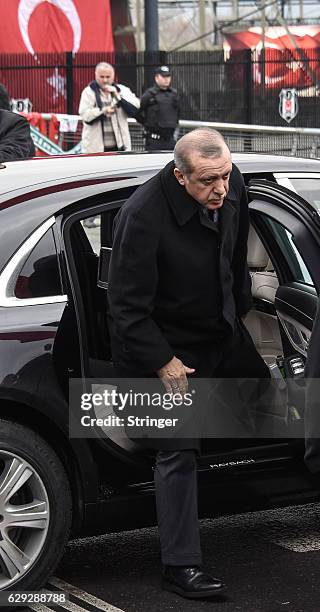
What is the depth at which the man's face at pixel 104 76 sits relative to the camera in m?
14.2

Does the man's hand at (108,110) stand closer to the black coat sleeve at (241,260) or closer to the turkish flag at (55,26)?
the turkish flag at (55,26)

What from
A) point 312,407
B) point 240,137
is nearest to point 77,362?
point 312,407

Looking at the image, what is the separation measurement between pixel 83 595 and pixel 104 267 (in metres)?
1.20

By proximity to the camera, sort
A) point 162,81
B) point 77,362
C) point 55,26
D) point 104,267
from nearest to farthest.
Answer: point 77,362, point 104,267, point 162,81, point 55,26

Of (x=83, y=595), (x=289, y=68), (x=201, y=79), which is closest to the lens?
(x=83, y=595)

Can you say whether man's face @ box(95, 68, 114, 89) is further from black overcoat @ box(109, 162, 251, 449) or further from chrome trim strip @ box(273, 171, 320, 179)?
black overcoat @ box(109, 162, 251, 449)

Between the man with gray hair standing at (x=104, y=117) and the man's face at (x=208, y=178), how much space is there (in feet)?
33.3

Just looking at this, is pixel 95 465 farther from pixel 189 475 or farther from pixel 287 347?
pixel 287 347

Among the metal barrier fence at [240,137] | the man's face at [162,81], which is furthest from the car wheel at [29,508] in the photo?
the metal barrier fence at [240,137]

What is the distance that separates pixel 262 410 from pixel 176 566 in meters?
0.68

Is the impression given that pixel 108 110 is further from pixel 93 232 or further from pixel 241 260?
pixel 241 260

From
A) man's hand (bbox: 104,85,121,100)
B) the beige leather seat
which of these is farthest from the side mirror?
man's hand (bbox: 104,85,121,100)

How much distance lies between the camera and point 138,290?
425cm

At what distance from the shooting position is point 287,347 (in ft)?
16.3
